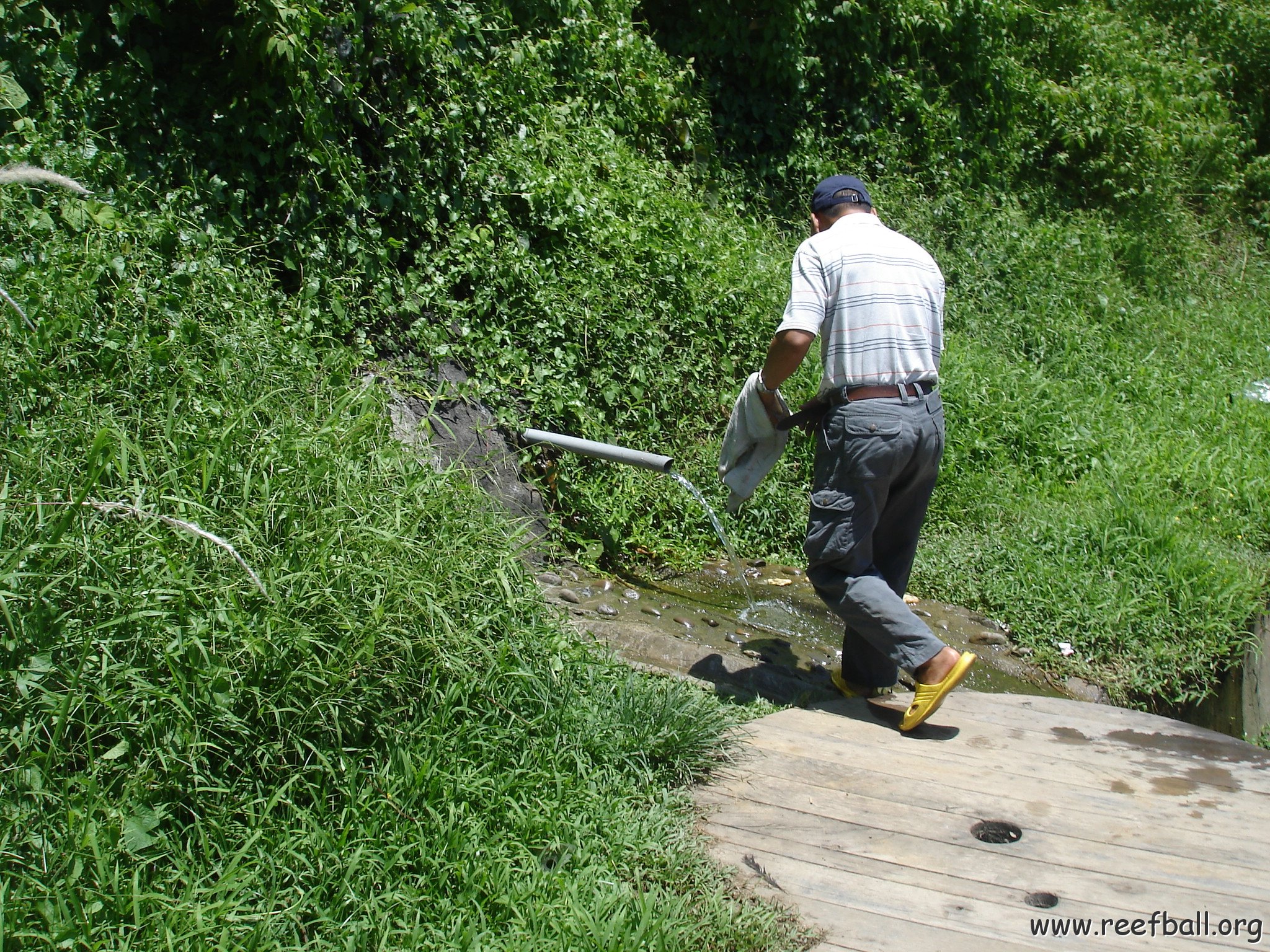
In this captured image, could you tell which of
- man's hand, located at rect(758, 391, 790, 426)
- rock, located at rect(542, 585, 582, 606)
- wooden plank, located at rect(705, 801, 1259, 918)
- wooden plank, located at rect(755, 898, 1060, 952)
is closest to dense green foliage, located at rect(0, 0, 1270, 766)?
rock, located at rect(542, 585, 582, 606)

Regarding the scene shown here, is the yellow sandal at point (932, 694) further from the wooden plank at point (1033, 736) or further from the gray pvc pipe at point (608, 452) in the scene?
the gray pvc pipe at point (608, 452)

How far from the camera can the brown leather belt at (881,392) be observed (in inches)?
140

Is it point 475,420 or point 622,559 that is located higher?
point 475,420

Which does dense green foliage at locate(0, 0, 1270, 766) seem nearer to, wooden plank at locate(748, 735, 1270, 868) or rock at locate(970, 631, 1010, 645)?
rock at locate(970, 631, 1010, 645)

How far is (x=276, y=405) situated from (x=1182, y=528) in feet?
15.5

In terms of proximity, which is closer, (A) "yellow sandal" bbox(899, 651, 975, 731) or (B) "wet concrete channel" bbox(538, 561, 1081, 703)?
(A) "yellow sandal" bbox(899, 651, 975, 731)

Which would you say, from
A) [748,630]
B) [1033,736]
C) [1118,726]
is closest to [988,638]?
[748,630]

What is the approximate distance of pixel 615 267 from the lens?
5715mm

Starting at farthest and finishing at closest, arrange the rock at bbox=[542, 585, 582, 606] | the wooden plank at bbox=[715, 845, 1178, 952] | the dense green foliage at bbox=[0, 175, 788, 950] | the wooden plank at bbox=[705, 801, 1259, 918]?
the rock at bbox=[542, 585, 582, 606], the wooden plank at bbox=[705, 801, 1259, 918], the wooden plank at bbox=[715, 845, 1178, 952], the dense green foliage at bbox=[0, 175, 788, 950]

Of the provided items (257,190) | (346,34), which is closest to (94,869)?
(257,190)

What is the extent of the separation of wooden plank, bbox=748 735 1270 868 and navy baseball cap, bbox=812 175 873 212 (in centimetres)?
199

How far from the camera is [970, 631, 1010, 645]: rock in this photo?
16.0ft

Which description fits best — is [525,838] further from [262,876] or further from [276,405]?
[276,405]

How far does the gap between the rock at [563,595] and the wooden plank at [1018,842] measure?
1619mm
